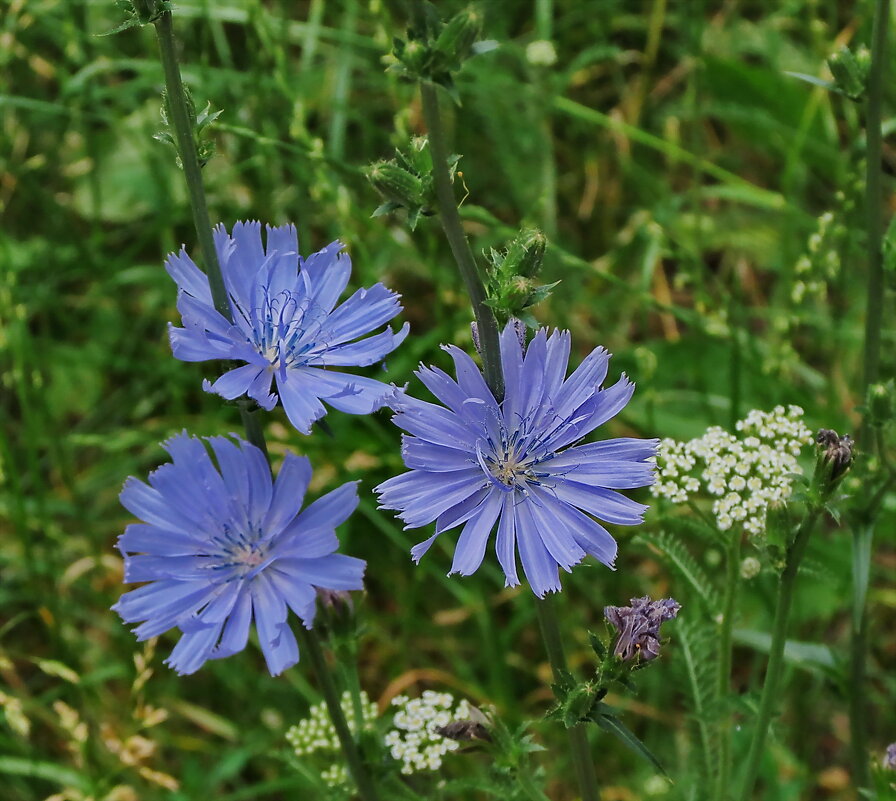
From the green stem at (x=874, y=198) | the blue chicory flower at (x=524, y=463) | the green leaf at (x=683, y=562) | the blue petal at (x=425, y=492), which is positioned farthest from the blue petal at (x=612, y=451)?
the green stem at (x=874, y=198)

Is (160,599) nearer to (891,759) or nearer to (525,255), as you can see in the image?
(525,255)

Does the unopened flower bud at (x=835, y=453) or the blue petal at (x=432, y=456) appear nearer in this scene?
the blue petal at (x=432, y=456)

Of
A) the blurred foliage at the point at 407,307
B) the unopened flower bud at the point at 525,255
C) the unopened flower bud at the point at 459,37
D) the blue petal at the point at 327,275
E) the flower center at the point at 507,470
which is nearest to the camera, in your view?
the unopened flower bud at the point at 459,37

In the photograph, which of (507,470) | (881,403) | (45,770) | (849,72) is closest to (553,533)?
(507,470)

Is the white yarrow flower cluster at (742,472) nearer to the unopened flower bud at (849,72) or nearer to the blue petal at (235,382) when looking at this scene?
the unopened flower bud at (849,72)

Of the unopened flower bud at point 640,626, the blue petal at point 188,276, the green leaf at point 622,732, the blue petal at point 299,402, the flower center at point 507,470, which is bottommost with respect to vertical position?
the green leaf at point 622,732

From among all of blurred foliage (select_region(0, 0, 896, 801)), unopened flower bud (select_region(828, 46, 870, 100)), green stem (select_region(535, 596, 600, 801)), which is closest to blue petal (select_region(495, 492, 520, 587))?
green stem (select_region(535, 596, 600, 801))
